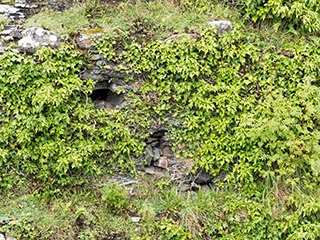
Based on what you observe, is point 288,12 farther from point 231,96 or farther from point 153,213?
point 153,213

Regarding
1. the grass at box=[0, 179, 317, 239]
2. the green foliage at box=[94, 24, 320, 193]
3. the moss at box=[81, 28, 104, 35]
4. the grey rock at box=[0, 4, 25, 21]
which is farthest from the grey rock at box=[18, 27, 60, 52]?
the grass at box=[0, 179, 317, 239]

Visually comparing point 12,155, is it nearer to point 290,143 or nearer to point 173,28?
point 173,28

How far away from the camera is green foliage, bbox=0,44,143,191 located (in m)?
5.10

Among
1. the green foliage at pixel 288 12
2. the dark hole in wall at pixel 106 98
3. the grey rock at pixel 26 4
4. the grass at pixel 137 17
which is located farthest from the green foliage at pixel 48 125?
the green foliage at pixel 288 12

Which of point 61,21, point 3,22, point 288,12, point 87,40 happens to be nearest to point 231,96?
point 288,12

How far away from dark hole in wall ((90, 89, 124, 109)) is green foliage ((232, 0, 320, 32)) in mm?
2182

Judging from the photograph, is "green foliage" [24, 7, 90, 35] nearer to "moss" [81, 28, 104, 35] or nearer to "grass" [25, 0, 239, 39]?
"grass" [25, 0, 239, 39]

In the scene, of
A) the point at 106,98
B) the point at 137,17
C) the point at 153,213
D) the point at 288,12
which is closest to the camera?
the point at 153,213

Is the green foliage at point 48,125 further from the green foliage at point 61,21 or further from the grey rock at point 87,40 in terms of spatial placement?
the green foliage at point 61,21

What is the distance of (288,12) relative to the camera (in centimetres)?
562

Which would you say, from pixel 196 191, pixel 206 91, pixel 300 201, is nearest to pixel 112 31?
pixel 206 91

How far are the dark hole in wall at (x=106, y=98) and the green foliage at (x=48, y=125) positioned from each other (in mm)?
288

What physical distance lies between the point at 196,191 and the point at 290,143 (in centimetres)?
135

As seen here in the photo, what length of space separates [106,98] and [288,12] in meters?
2.72
